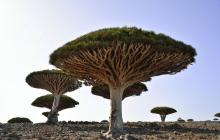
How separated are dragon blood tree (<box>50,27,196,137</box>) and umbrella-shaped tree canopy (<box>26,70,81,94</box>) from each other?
11.5 metres

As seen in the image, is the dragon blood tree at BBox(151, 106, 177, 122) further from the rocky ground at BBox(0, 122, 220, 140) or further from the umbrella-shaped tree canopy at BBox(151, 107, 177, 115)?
the rocky ground at BBox(0, 122, 220, 140)

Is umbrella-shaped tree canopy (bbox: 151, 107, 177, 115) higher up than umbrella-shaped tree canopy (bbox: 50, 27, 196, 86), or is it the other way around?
umbrella-shaped tree canopy (bbox: 151, 107, 177, 115)

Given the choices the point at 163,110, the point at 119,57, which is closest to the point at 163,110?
the point at 163,110

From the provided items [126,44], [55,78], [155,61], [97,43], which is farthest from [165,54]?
[55,78]

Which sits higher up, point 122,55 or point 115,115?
point 122,55

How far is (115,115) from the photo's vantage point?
66.9 feet

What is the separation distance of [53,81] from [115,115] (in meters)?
14.2

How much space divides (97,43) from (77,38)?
1957mm

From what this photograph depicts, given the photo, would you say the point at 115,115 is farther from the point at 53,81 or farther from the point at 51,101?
the point at 51,101

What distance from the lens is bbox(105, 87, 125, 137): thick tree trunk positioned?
1980cm

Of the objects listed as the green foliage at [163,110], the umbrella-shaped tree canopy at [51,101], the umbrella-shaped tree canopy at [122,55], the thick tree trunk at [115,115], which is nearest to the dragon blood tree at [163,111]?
the green foliage at [163,110]

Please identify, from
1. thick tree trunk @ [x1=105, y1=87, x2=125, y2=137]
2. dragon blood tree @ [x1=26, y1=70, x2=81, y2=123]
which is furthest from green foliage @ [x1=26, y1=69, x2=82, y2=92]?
thick tree trunk @ [x1=105, y1=87, x2=125, y2=137]

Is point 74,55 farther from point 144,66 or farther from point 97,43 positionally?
point 144,66

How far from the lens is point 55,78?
3325 centimetres
